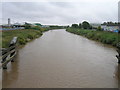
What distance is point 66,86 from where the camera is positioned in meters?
5.12

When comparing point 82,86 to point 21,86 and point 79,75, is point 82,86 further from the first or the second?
point 21,86

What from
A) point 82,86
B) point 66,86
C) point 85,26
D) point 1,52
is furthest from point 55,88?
point 85,26

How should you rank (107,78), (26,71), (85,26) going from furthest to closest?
1. (85,26)
2. (26,71)
3. (107,78)

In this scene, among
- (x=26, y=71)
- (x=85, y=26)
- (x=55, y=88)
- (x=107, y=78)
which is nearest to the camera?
(x=55, y=88)

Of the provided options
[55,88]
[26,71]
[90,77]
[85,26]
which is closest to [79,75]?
[90,77]

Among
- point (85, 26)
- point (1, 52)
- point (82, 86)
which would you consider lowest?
point (82, 86)

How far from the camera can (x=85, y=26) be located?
59.8 meters

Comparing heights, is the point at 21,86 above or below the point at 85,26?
below

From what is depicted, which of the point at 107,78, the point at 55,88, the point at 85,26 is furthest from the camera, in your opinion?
the point at 85,26

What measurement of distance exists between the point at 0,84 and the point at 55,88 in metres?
1.90

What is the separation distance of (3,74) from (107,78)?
13.9ft

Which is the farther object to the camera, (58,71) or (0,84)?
(58,71)

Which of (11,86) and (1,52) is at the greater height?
(1,52)

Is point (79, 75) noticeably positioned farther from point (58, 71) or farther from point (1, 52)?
point (1, 52)
